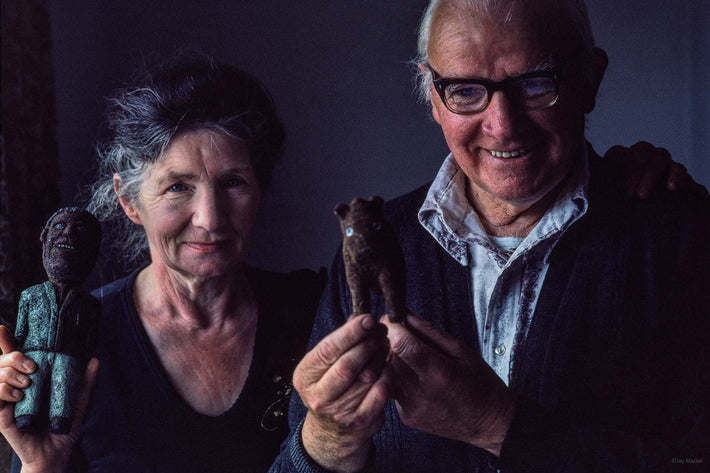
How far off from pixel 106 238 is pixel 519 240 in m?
1.46

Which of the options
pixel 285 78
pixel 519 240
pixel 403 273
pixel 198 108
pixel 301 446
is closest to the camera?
pixel 403 273

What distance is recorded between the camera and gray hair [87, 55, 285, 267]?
1.70 m

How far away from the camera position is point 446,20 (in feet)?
4.71

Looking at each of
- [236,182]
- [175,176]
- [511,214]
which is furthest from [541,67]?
[175,176]

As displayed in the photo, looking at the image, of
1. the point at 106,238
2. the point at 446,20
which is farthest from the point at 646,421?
the point at 106,238

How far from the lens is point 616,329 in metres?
1.42

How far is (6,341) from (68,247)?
0.22 m

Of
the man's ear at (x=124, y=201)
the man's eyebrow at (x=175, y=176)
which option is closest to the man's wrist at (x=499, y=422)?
the man's eyebrow at (x=175, y=176)

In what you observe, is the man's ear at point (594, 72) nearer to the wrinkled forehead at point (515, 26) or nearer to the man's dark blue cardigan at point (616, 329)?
the wrinkled forehead at point (515, 26)

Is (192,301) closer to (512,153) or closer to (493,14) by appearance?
(512,153)

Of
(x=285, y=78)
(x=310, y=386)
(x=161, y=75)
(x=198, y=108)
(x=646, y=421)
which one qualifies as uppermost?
(x=285, y=78)

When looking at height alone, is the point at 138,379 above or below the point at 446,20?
below

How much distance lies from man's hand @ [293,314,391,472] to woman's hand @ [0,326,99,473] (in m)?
0.51

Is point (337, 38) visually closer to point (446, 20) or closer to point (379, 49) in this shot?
point (379, 49)
